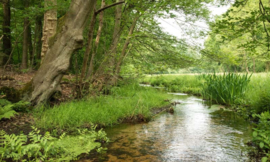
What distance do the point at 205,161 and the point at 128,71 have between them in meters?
5.24

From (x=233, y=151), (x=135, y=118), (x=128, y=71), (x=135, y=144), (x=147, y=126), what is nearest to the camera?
(x=233, y=151)

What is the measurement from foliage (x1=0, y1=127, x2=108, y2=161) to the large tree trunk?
6.33 ft

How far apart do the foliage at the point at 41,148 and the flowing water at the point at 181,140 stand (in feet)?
1.27

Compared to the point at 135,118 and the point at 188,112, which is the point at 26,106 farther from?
the point at 188,112

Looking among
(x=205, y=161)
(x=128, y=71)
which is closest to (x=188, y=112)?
(x=128, y=71)

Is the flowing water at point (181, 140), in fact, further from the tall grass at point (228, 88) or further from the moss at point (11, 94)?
the moss at point (11, 94)

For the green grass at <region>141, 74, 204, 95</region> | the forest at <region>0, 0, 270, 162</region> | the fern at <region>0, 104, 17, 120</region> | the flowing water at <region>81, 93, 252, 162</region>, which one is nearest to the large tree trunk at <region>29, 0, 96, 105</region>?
the forest at <region>0, 0, 270, 162</region>

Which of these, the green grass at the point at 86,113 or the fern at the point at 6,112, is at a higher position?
the fern at the point at 6,112

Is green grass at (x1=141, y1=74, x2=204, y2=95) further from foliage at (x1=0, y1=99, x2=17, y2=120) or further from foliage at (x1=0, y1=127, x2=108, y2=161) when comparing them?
foliage at (x1=0, y1=127, x2=108, y2=161)

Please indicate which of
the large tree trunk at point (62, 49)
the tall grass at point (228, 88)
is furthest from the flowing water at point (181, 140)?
the large tree trunk at point (62, 49)

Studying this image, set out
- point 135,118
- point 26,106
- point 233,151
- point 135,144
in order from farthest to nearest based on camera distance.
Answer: point 135,118 → point 26,106 → point 135,144 → point 233,151

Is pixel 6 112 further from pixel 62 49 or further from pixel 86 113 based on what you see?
pixel 62 49

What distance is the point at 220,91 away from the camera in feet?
27.4

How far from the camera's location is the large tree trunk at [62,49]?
197 inches
